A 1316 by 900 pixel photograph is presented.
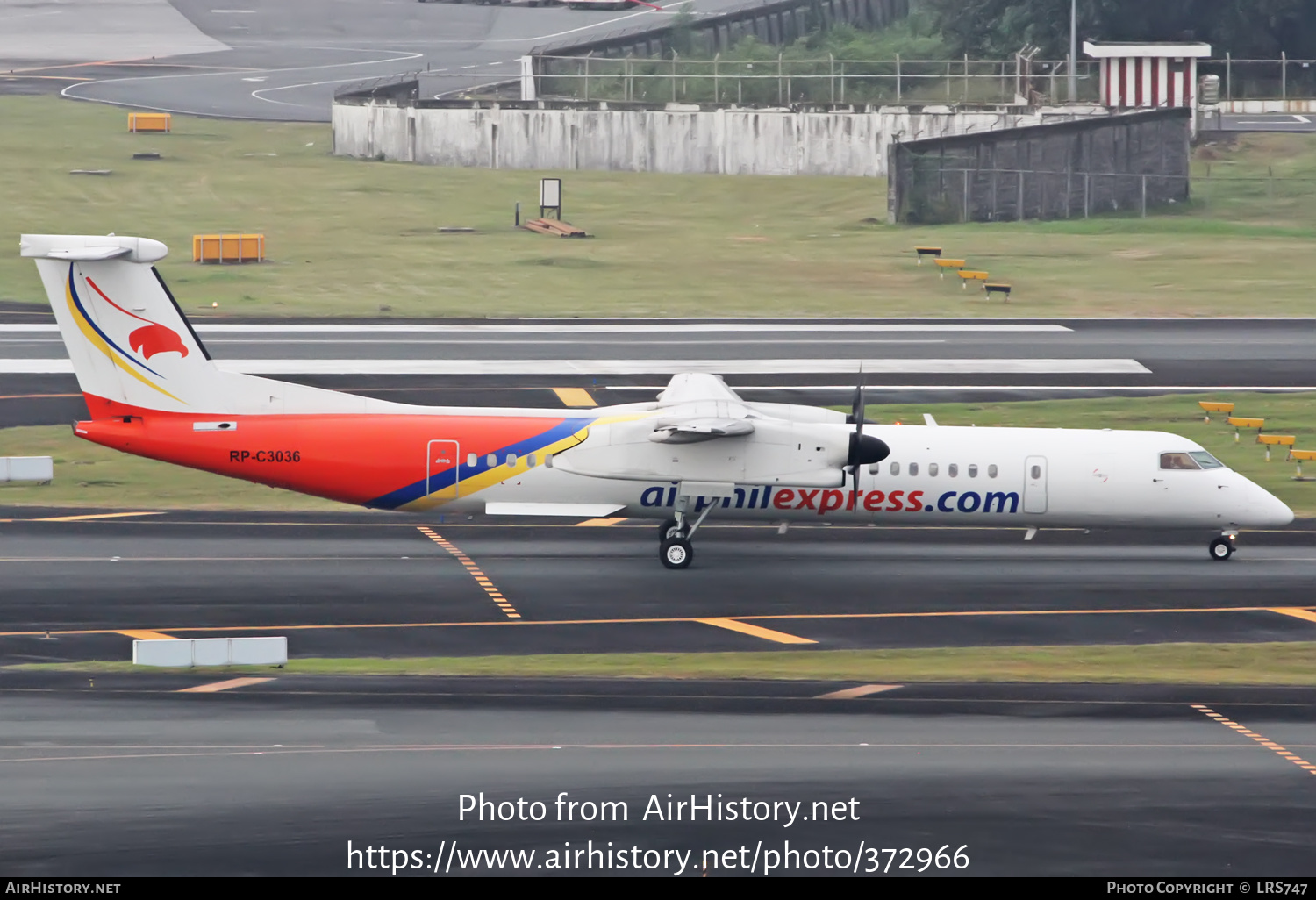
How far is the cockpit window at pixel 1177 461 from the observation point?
3259 cm

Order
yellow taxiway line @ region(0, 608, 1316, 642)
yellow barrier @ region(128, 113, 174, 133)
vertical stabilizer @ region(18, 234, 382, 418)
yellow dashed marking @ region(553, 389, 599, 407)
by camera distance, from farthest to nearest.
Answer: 1. yellow barrier @ region(128, 113, 174, 133)
2. yellow dashed marking @ region(553, 389, 599, 407)
3. vertical stabilizer @ region(18, 234, 382, 418)
4. yellow taxiway line @ region(0, 608, 1316, 642)

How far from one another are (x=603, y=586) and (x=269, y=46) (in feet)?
273

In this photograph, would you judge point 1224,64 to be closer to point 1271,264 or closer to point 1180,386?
point 1271,264

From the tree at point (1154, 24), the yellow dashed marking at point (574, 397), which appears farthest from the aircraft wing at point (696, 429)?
the tree at point (1154, 24)

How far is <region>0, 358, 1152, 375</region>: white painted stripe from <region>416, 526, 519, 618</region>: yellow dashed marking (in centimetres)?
1381

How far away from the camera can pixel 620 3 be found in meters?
104

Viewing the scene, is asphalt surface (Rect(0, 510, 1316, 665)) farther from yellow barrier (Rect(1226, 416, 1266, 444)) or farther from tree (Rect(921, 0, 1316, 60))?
tree (Rect(921, 0, 1316, 60))

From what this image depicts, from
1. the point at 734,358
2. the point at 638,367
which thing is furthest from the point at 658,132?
the point at 638,367

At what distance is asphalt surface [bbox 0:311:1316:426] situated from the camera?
149 feet

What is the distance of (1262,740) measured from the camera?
72.8ft

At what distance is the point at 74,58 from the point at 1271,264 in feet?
234

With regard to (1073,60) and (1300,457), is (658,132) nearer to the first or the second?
(1073,60)

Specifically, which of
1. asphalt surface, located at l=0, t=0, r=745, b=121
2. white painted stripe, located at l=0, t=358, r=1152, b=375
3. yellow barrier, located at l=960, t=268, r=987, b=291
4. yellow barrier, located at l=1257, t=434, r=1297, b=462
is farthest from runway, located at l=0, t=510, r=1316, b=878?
asphalt surface, located at l=0, t=0, r=745, b=121

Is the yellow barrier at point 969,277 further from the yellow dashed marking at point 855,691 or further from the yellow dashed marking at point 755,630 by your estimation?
the yellow dashed marking at point 855,691
